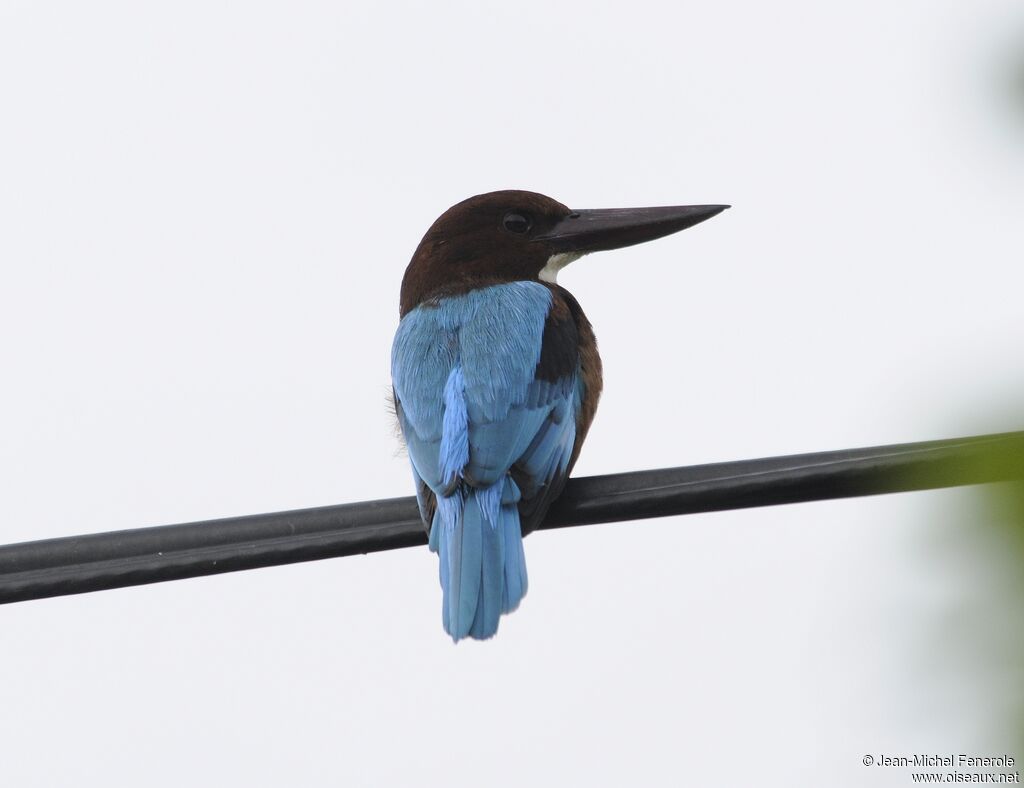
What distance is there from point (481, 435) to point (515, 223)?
5.56ft

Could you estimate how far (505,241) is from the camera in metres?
5.30

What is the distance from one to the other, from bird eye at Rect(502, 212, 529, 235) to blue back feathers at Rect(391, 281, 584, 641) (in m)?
0.83

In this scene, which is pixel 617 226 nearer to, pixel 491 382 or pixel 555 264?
pixel 555 264

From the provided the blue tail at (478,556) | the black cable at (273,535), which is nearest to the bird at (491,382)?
the blue tail at (478,556)

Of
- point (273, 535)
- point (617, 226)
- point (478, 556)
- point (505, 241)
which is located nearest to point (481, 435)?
point (478, 556)

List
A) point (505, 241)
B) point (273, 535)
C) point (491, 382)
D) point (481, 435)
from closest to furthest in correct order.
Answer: point (273, 535) < point (481, 435) < point (491, 382) < point (505, 241)

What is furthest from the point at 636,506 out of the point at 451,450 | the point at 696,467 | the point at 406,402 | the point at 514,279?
the point at 514,279

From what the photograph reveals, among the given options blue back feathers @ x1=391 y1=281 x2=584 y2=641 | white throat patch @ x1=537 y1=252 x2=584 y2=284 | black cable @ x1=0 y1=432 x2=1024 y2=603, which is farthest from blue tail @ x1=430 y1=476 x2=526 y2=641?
white throat patch @ x1=537 y1=252 x2=584 y2=284

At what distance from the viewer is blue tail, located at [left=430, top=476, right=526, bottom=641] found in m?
3.60

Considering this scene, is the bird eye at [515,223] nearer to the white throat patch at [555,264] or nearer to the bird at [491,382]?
the bird at [491,382]

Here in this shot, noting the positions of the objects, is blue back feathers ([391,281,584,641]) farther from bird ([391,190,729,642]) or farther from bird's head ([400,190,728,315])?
bird's head ([400,190,728,315])

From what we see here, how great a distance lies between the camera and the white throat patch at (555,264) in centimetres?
538

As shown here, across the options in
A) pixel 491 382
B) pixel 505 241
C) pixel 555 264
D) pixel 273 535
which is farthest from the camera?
pixel 555 264

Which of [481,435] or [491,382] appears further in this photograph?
[491,382]
